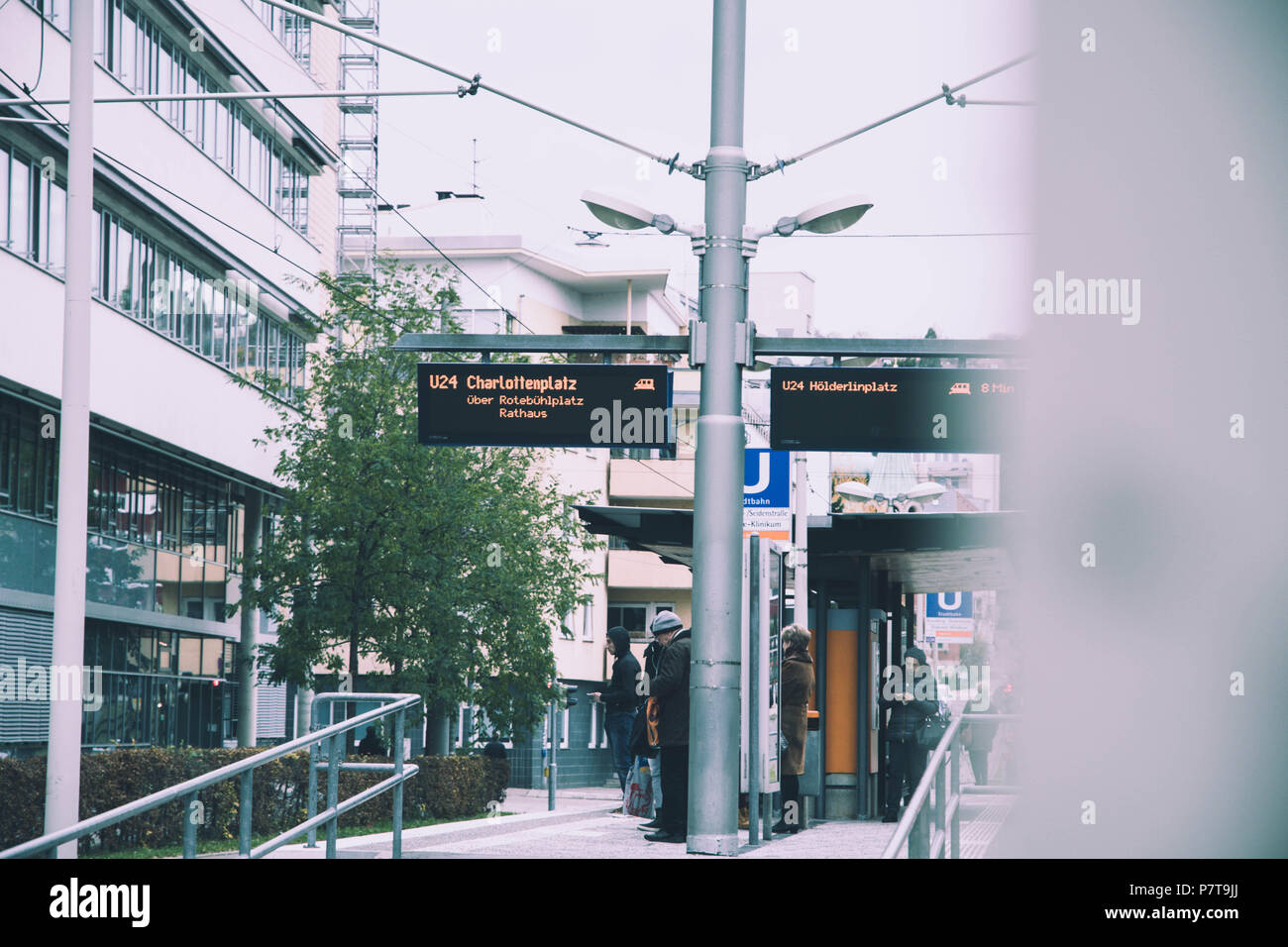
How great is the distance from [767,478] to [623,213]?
4.52 meters

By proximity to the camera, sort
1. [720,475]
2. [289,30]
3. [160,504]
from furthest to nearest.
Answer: [289,30] < [160,504] < [720,475]

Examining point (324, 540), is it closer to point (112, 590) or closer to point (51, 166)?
point (112, 590)

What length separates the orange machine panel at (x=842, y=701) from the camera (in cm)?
1812

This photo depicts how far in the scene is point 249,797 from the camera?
8.40m

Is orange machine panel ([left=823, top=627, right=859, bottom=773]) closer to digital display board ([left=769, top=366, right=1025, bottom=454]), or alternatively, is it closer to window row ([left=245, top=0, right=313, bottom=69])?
digital display board ([left=769, top=366, right=1025, bottom=454])

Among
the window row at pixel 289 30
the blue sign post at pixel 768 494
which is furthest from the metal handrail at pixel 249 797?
the window row at pixel 289 30

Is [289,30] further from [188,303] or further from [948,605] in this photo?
[948,605]

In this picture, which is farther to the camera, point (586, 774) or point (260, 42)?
point (586, 774)

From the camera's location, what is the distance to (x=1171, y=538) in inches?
203

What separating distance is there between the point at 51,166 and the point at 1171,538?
20.9m

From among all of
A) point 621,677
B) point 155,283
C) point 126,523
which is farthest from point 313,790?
point 155,283

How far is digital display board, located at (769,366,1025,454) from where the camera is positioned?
12.8 metres
